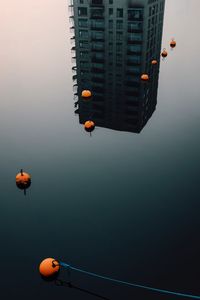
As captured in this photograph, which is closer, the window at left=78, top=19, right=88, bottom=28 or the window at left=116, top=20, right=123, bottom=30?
the window at left=78, top=19, right=88, bottom=28

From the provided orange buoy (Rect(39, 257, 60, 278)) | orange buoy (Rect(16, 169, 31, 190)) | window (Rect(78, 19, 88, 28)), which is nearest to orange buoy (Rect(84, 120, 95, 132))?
orange buoy (Rect(16, 169, 31, 190))

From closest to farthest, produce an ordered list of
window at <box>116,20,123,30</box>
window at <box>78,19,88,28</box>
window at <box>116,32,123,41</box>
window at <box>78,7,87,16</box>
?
window at <box>116,32,123,41</box> → window at <box>78,19,88,28</box> → window at <box>116,20,123,30</box> → window at <box>78,7,87,16</box>

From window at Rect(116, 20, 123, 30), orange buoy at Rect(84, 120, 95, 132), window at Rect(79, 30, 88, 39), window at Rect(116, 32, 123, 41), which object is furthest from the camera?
Answer: window at Rect(116, 20, 123, 30)

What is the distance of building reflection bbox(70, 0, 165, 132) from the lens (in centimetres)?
3881

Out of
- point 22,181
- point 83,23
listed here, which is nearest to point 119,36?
point 83,23

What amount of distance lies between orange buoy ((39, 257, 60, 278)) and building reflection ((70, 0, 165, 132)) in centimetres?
1931

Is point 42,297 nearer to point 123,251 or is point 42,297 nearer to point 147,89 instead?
point 123,251

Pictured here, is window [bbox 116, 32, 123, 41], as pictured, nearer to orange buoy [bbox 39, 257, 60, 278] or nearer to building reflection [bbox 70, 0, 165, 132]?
building reflection [bbox 70, 0, 165, 132]

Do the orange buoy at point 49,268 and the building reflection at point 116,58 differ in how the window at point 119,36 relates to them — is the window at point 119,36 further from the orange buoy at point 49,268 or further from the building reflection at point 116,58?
the orange buoy at point 49,268

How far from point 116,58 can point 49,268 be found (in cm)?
4379

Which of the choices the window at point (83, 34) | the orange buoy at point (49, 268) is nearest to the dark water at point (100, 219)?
the orange buoy at point (49, 268)

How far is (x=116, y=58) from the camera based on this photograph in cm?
5478

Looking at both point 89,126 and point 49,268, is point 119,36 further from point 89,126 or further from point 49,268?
point 49,268

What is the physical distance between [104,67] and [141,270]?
4147 cm
